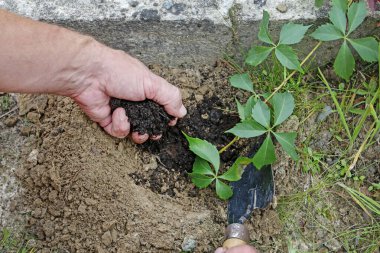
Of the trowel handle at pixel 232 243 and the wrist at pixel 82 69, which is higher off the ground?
the wrist at pixel 82 69

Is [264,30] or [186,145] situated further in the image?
[186,145]

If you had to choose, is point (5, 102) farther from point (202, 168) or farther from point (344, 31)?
point (344, 31)

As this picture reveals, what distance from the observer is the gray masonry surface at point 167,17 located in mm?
2375

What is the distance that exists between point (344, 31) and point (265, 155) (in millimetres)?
605

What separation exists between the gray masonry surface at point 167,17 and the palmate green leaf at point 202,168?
574mm

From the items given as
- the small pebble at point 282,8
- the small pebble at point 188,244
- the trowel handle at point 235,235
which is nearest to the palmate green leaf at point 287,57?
the small pebble at point 282,8

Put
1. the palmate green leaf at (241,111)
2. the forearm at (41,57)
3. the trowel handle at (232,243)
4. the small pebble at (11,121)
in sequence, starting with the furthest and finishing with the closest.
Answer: the small pebble at (11,121) < the palmate green leaf at (241,111) < the trowel handle at (232,243) < the forearm at (41,57)

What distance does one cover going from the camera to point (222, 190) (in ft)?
7.26

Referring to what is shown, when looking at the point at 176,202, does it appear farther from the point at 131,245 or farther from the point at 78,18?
the point at 78,18

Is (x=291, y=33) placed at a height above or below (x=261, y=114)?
above

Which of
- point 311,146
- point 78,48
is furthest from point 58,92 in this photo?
point 311,146

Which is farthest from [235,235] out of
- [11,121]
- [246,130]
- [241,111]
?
[11,121]

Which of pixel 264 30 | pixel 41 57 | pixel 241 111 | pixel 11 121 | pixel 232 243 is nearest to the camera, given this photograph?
pixel 41 57

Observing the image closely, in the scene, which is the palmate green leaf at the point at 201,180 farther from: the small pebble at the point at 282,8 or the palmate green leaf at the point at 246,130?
the small pebble at the point at 282,8
